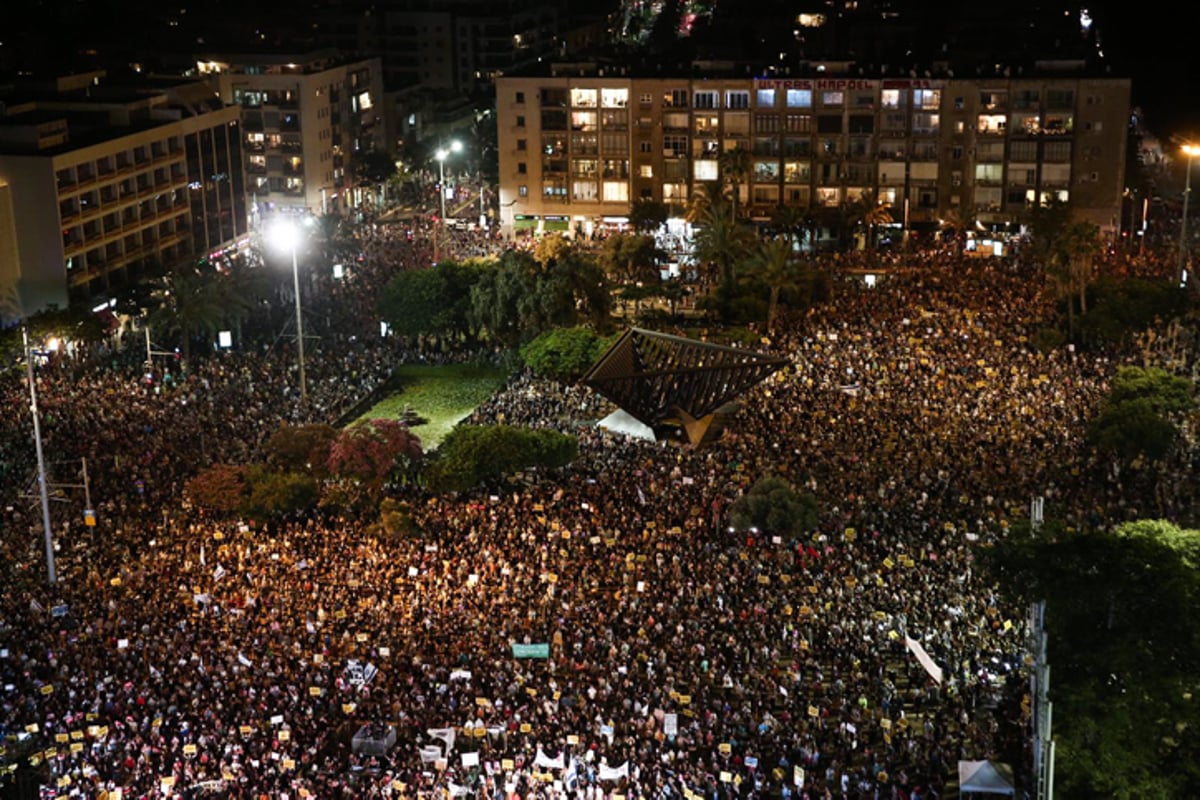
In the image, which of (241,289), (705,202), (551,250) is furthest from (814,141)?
(241,289)

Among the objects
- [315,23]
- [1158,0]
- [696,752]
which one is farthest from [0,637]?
[1158,0]

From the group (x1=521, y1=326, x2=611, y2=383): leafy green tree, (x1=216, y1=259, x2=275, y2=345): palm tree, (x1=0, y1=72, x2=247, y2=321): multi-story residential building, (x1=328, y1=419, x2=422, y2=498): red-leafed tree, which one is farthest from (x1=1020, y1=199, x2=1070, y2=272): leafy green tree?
(x1=0, y1=72, x2=247, y2=321): multi-story residential building

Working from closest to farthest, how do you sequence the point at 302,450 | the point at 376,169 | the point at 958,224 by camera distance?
the point at 302,450, the point at 958,224, the point at 376,169

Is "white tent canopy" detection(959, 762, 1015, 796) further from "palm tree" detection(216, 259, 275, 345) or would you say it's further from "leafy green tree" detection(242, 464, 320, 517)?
"palm tree" detection(216, 259, 275, 345)

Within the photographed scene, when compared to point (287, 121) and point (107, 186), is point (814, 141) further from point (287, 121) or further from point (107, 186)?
point (107, 186)

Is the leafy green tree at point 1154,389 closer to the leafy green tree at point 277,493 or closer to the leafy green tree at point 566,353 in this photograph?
the leafy green tree at point 566,353

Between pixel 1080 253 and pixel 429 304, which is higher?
pixel 1080 253

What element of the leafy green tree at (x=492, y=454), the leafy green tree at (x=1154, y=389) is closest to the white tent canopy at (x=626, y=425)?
the leafy green tree at (x=492, y=454)

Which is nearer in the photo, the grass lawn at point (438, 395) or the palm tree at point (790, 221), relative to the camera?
the grass lawn at point (438, 395)
